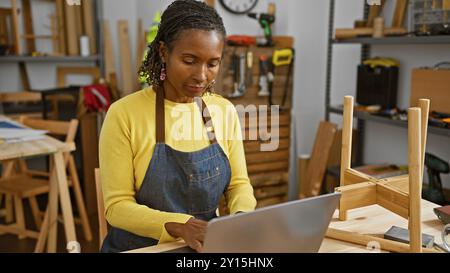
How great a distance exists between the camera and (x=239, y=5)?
9.75 ft

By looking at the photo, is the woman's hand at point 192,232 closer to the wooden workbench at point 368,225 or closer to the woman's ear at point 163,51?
the wooden workbench at point 368,225

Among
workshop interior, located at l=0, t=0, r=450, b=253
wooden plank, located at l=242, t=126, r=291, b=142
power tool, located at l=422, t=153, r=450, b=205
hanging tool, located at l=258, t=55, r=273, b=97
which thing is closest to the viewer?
power tool, located at l=422, t=153, r=450, b=205

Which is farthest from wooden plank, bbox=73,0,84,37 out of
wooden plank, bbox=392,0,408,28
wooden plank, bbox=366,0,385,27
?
wooden plank, bbox=392,0,408,28

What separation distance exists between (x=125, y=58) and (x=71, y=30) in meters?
0.46

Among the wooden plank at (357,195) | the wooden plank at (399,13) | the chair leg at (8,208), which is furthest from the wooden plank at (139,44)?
Result: the wooden plank at (357,195)

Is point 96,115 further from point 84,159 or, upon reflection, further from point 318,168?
point 318,168

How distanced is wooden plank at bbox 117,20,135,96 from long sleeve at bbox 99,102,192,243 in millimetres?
2458

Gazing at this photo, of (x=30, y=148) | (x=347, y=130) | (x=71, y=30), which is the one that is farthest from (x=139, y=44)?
(x=347, y=130)

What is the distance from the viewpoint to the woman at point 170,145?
1.09 metres

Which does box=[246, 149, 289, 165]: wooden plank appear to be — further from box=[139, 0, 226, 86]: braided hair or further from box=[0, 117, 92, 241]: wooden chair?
box=[139, 0, 226, 86]: braided hair

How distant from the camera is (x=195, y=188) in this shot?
1200mm

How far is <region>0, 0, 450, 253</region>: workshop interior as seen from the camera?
2232mm

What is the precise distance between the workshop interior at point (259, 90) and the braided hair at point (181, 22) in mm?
998
